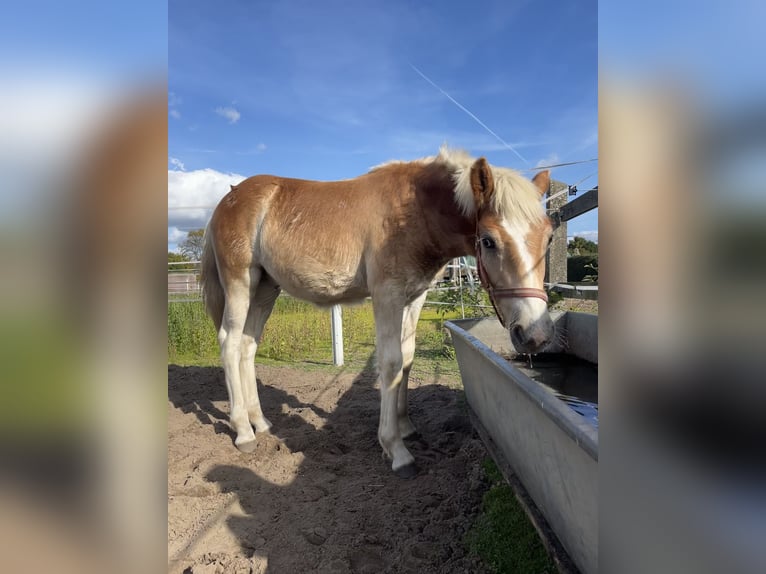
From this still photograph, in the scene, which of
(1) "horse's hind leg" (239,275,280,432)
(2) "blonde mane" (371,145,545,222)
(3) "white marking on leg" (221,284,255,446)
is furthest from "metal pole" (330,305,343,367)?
(2) "blonde mane" (371,145,545,222)

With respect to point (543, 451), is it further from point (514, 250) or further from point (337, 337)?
point (337, 337)

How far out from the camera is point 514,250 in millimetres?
2418

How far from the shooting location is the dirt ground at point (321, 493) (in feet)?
6.82

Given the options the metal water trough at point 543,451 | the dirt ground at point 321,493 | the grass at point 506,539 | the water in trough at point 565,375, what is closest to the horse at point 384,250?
the dirt ground at point 321,493

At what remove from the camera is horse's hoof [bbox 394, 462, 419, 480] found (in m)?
2.87

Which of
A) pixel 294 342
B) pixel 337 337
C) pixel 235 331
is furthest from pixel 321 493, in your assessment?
pixel 294 342

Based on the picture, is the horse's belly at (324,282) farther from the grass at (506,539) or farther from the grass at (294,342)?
the grass at (294,342)

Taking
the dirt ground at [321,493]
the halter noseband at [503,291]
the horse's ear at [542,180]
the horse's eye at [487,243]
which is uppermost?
the horse's ear at [542,180]

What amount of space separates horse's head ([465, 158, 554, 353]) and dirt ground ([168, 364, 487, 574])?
3.64 ft

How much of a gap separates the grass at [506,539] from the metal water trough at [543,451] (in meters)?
0.16
